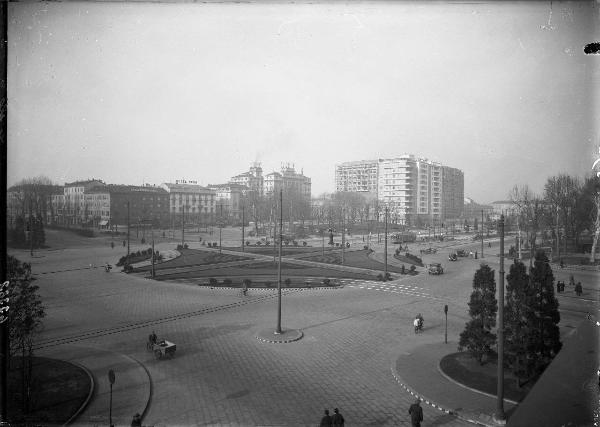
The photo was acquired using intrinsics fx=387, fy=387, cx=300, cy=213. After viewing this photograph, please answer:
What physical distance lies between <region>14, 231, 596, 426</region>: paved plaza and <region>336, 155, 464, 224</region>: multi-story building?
58.4 m

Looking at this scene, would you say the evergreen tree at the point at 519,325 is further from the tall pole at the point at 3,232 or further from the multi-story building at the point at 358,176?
the multi-story building at the point at 358,176

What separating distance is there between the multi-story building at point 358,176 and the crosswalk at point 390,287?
221 feet

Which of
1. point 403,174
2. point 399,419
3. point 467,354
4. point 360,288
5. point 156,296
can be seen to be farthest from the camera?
point 403,174

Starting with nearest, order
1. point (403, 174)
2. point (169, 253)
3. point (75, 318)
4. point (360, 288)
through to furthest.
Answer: point (75, 318) < point (360, 288) < point (169, 253) < point (403, 174)

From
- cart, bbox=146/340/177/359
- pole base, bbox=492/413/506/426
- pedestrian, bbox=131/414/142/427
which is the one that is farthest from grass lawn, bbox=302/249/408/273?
pedestrian, bbox=131/414/142/427

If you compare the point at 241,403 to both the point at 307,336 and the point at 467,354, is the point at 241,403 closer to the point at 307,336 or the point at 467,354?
the point at 307,336

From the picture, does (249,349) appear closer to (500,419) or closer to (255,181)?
(500,419)

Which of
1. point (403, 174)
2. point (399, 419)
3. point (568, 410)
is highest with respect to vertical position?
point (403, 174)

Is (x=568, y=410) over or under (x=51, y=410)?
over

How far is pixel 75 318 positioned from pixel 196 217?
5863 cm

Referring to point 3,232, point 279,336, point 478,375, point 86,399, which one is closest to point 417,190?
point 279,336

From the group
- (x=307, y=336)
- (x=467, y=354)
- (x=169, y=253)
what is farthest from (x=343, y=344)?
(x=169, y=253)

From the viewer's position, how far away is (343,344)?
43.6ft

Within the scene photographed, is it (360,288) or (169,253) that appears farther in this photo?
(169,253)
